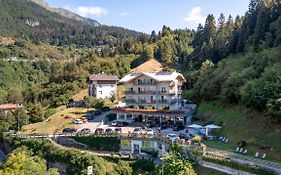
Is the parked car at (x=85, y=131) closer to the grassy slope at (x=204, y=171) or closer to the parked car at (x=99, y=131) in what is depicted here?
the parked car at (x=99, y=131)

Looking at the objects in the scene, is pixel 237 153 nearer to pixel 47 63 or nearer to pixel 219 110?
pixel 219 110

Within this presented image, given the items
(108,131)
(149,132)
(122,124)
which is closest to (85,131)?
(108,131)

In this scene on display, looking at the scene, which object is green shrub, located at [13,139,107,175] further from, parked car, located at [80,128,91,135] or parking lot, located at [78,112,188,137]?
parking lot, located at [78,112,188,137]

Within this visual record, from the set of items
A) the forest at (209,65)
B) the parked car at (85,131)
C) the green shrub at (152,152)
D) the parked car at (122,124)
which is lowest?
the green shrub at (152,152)

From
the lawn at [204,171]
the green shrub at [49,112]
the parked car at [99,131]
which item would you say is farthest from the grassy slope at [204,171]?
the green shrub at [49,112]

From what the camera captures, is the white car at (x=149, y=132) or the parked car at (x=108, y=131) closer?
the white car at (x=149, y=132)

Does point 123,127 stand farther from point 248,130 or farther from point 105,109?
point 248,130

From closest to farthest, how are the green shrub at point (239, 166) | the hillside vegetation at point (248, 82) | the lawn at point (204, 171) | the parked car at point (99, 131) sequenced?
the green shrub at point (239, 166)
the lawn at point (204, 171)
the hillside vegetation at point (248, 82)
the parked car at point (99, 131)

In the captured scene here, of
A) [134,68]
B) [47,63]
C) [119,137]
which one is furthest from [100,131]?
[47,63]
